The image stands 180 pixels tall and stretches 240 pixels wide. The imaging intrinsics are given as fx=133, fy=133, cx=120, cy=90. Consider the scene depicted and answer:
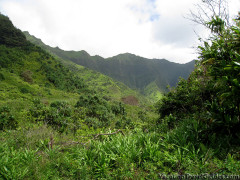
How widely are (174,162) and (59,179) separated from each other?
2.72m

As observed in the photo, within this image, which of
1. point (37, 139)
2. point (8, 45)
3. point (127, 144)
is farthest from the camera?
point (8, 45)

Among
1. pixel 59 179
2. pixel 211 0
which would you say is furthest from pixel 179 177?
pixel 211 0

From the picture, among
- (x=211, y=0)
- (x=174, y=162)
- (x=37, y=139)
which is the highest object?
(x=211, y=0)

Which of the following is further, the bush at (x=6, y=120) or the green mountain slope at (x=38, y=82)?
the green mountain slope at (x=38, y=82)

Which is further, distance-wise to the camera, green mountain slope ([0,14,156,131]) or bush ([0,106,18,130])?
green mountain slope ([0,14,156,131])

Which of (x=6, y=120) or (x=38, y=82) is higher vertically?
(x=38, y=82)

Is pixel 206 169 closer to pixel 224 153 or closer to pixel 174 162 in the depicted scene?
pixel 174 162

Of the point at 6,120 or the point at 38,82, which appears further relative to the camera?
the point at 38,82

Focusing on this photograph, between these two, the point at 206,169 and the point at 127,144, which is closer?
the point at 206,169

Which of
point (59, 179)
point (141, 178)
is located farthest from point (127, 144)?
point (59, 179)

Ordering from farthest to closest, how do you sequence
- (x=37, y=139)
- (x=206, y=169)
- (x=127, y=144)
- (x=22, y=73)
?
(x=22, y=73), (x=37, y=139), (x=127, y=144), (x=206, y=169)

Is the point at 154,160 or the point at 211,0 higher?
the point at 211,0

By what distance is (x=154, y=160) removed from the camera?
11.4 ft

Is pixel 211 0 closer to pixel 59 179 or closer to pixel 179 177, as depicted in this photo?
pixel 179 177
